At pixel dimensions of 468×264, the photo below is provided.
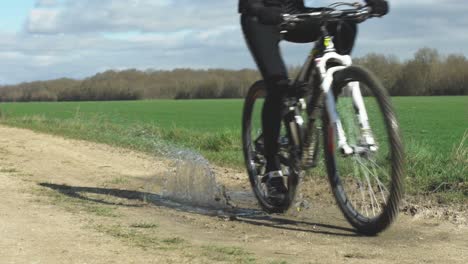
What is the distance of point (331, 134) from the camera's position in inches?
189

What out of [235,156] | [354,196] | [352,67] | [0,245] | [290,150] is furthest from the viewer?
[235,156]

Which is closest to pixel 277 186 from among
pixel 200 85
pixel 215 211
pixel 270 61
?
pixel 215 211

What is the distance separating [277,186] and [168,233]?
1100 mm

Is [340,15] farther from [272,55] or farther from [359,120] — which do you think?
[359,120]

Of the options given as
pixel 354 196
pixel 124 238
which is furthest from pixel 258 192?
pixel 124 238

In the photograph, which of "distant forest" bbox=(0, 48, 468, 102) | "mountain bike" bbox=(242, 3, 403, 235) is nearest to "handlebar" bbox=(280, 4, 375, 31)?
"mountain bike" bbox=(242, 3, 403, 235)

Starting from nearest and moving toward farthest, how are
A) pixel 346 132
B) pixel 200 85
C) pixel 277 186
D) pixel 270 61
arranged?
pixel 346 132 → pixel 270 61 → pixel 277 186 → pixel 200 85

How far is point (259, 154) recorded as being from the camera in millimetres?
5973

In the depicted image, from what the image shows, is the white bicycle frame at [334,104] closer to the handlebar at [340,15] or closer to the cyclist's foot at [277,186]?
the handlebar at [340,15]

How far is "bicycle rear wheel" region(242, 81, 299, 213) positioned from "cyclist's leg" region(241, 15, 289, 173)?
0.55ft

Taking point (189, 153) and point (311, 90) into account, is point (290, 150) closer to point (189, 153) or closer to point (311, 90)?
point (311, 90)

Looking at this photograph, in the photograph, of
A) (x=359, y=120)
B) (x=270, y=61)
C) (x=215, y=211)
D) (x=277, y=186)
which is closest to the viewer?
(x=359, y=120)

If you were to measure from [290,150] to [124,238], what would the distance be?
1.48m

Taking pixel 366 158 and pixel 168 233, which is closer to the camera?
pixel 366 158
